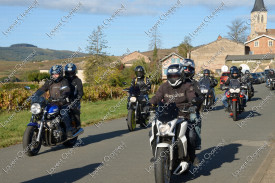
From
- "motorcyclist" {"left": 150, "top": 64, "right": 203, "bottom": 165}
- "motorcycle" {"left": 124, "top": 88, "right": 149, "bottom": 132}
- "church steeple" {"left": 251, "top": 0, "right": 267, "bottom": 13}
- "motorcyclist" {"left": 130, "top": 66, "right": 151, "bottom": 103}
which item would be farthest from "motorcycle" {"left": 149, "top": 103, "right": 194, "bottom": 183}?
"church steeple" {"left": 251, "top": 0, "right": 267, "bottom": 13}

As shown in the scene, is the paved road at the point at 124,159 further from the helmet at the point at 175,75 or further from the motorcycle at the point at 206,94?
the motorcycle at the point at 206,94

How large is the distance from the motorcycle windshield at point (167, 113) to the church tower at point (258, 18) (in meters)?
134

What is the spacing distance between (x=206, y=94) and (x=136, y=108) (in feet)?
19.6

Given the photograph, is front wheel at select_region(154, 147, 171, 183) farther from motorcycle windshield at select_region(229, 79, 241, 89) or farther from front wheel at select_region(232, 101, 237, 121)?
motorcycle windshield at select_region(229, 79, 241, 89)

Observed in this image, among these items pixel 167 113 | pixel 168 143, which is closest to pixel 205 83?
pixel 167 113

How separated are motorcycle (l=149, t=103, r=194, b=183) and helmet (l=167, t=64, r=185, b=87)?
1.73ft

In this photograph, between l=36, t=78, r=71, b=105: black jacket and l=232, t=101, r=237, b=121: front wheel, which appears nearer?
l=36, t=78, r=71, b=105: black jacket

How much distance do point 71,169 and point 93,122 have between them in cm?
726

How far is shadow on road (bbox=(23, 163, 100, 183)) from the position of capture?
6.37 meters

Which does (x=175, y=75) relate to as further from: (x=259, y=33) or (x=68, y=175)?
(x=259, y=33)

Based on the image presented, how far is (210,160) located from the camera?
7750 mm

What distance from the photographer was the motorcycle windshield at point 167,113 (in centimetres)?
561

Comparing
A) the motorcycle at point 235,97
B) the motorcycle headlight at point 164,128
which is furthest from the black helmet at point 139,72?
the motorcycle headlight at point 164,128

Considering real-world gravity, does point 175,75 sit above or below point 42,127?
above
